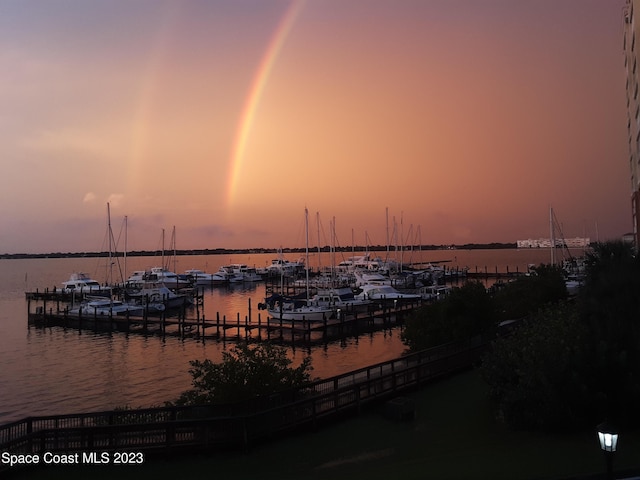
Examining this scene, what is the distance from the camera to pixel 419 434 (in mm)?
15055

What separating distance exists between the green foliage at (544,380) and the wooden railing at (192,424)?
13.8 ft

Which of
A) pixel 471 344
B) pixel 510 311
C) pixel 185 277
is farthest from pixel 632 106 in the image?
pixel 185 277

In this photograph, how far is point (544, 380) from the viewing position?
14.4 meters

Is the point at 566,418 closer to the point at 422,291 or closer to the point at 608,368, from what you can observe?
the point at 608,368

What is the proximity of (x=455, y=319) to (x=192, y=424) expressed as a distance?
17.6 meters

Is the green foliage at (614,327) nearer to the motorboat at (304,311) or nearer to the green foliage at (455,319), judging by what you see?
the green foliage at (455,319)

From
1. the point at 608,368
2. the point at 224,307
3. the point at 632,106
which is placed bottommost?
the point at 224,307

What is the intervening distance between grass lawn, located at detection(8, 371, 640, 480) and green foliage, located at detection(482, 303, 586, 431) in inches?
18.5

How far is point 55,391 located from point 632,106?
219 ft

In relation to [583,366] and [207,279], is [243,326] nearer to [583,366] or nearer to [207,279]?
[583,366]

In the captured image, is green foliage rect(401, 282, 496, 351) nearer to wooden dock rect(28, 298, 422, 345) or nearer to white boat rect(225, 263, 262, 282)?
wooden dock rect(28, 298, 422, 345)

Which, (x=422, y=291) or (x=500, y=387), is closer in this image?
(x=500, y=387)

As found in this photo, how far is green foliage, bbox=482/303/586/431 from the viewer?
46.9ft

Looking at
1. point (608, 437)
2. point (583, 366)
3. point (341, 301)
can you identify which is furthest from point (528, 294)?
point (341, 301)
